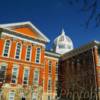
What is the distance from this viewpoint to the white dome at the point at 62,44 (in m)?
49.0

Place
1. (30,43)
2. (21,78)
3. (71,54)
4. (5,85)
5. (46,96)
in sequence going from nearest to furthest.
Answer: (5,85) < (21,78) < (30,43) < (46,96) < (71,54)

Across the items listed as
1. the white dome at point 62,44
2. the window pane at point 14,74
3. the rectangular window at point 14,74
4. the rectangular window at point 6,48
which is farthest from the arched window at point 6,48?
the white dome at point 62,44

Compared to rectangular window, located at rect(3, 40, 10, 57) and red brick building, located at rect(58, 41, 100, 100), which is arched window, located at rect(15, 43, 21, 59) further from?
red brick building, located at rect(58, 41, 100, 100)

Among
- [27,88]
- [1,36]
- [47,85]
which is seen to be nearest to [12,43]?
[1,36]

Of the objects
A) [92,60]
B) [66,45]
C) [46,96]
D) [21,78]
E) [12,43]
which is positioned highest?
[66,45]

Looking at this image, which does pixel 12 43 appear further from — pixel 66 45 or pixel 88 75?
pixel 66 45

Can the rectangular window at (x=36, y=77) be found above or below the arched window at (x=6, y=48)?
below

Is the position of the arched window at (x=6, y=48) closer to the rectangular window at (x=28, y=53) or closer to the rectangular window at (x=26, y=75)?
the rectangular window at (x=28, y=53)

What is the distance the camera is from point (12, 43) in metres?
29.5

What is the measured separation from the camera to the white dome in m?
49.0

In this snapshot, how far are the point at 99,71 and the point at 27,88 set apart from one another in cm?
1170

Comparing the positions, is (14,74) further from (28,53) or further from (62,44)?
(62,44)

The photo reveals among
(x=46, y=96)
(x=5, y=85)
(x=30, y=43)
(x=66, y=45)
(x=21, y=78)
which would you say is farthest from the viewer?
(x=66, y=45)

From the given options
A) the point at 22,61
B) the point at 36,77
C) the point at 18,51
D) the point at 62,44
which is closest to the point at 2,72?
the point at 22,61
